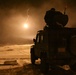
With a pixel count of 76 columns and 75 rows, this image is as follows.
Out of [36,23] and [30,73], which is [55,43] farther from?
[36,23]

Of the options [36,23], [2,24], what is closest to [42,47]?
[36,23]

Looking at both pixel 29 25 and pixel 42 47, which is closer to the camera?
pixel 42 47

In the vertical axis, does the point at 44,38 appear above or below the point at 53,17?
below

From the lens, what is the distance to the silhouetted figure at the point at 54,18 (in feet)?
44.8

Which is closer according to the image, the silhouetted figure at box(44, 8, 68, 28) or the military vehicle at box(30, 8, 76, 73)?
the military vehicle at box(30, 8, 76, 73)

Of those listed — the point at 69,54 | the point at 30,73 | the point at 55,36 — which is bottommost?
the point at 30,73

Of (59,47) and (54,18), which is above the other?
(54,18)

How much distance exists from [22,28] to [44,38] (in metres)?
38.8

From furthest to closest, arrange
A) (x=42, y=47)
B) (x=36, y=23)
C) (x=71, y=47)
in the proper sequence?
(x=36, y=23) < (x=42, y=47) < (x=71, y=47)

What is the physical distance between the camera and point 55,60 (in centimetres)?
1248

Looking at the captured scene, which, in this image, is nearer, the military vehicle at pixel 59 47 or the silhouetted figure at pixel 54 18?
the military vehicle at pixel 59 47

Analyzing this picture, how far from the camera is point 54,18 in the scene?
13.7 m

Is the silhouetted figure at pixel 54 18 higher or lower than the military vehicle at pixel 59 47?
higher

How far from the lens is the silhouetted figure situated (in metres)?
13.6
